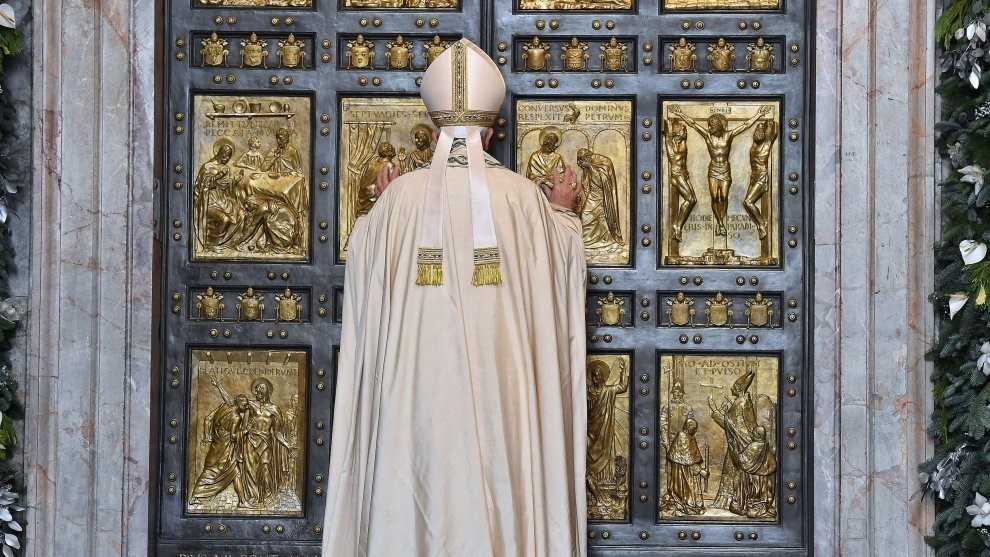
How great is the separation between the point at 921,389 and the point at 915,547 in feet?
2.15

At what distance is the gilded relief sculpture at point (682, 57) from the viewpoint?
5.64 m

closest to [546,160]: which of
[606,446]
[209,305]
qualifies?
[606,446]

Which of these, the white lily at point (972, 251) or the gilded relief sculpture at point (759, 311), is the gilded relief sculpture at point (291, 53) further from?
the white lily at point (972, 251)

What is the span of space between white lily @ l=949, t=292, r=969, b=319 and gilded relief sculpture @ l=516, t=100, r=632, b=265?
134 centimetres

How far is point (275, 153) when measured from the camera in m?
5.68

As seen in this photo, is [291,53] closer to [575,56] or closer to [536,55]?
[536,55]

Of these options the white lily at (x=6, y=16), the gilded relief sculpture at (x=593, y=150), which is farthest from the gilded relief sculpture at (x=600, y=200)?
the white lily at (x=6, y=16)

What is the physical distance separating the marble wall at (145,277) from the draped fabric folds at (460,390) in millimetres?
1132

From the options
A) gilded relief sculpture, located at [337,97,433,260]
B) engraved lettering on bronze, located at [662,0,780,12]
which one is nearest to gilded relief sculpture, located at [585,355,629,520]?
gilded relief sculpture, located at [337,97,433,260]

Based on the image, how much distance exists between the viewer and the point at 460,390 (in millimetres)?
4730

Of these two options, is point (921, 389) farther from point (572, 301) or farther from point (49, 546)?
point (49, 546)

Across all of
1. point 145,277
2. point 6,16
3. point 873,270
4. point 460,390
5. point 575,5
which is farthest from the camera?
point 575,5

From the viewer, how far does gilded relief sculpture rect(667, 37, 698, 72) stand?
5637mm

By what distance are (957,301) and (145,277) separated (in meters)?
3.31
